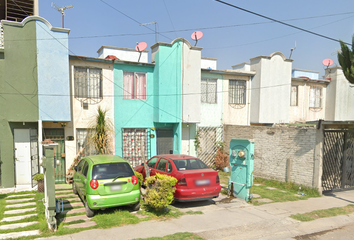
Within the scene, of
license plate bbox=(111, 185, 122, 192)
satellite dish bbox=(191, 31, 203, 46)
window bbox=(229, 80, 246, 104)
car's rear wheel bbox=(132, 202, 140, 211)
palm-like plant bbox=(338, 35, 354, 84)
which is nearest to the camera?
license plate bbox=(111, 185, 122, 192)

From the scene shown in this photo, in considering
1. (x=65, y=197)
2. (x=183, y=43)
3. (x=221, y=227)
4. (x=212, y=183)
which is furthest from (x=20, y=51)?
(x=221, y=227)

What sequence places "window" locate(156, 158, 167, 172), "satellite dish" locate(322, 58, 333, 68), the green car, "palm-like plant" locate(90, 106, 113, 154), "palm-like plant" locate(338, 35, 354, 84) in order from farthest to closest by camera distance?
"satellite dish" locate(322, 58, 333, 68) < "palm-like plant" locate(90, 106, 113, 154) < "palm-like plant" locate(338, 35, 354, 84) < "window" locate(156, 158, 167, 172) < the green car

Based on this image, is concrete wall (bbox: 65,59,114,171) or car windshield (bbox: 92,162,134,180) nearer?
car windshield (bbox: 92,162,134,180)

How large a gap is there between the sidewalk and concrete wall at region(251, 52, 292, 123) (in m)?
7.32

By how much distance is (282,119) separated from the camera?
50.5 ft

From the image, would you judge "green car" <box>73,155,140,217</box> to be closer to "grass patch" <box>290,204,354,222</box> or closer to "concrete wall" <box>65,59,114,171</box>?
"concrete wall" <box>65,59,114,171</box>

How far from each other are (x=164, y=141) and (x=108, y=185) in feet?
22.5

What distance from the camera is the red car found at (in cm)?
750

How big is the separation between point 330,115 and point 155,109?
12.4m

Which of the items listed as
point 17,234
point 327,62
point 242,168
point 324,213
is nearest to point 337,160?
point 324,213

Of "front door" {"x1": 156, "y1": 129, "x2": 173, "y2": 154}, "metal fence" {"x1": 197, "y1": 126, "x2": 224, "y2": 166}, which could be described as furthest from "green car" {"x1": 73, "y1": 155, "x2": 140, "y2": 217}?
"metal fence" {"x1": 197, "y1": 126, "x2": 224, "y2": 166}

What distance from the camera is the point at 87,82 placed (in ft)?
37.9

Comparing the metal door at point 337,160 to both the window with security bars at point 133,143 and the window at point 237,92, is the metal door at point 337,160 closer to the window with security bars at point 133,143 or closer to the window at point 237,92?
the window at point 237,92

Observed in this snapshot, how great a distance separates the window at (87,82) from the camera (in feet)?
37.3
